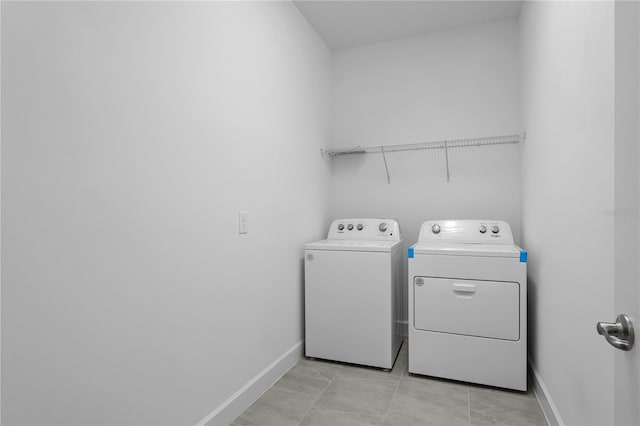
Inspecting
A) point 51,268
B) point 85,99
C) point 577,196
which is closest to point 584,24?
point 577,196

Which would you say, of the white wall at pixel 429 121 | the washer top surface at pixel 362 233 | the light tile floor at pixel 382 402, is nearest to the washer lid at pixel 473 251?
the washer top surface at pixel 362 233

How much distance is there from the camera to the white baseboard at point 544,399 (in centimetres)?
153

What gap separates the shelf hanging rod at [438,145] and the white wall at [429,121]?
0.05 meters

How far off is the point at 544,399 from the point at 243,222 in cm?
178

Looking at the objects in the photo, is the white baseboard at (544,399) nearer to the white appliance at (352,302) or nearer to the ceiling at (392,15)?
the white appliance at (352,302)

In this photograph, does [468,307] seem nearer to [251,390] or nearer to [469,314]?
[469,314]

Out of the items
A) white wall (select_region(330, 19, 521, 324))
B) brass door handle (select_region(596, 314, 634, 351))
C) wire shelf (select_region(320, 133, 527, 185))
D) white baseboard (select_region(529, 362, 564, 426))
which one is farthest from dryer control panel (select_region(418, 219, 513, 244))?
brass door handle (select_region(596, 314, 634, 351))

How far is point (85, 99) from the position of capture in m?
1.01

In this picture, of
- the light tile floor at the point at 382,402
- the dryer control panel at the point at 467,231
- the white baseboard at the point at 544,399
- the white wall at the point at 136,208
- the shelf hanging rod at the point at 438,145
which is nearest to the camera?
the white wall at the point at 136,208

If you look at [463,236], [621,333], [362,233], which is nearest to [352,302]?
[362,233]

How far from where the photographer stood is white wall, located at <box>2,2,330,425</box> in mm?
879

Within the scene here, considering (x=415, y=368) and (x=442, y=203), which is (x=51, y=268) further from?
(x=442, y=203)

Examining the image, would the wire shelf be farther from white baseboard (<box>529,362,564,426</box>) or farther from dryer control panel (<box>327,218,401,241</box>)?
white baseboard (<box>529,362,564,426</box>)

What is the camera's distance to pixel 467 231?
94.4 inches
